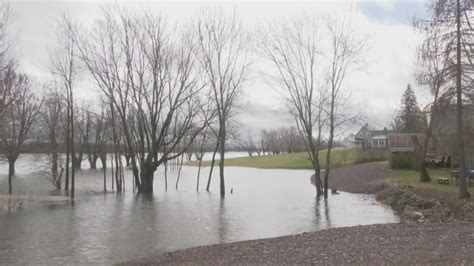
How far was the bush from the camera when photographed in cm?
4935

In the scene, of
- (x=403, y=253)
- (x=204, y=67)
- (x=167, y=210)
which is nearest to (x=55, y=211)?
(x=167, y=210)

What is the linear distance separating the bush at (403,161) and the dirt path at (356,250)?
35.2 meters

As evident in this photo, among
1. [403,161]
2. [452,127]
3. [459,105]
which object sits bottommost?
[403,161]

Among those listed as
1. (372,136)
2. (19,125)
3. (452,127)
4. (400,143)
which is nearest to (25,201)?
(19,125)

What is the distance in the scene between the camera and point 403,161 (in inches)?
1980

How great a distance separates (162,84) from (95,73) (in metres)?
5.51

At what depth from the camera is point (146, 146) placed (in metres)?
46.3

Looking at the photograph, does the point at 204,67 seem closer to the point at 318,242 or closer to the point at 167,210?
the point at 167,210

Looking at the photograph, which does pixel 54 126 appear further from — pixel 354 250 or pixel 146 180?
pixel 354 250

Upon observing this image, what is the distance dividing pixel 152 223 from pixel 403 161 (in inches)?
1295

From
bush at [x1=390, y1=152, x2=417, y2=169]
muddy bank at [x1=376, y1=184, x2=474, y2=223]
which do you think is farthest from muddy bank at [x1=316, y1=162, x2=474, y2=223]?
bush at [x1=390, y1=152, x2=417, y2=169]

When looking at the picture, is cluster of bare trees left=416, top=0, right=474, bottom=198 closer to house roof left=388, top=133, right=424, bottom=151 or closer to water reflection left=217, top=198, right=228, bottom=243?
water reflection left=217, top=198, right=228, bottom=243

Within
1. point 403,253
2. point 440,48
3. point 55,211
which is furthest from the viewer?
point 55,211

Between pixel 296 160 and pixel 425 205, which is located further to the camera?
pixel 296 160
